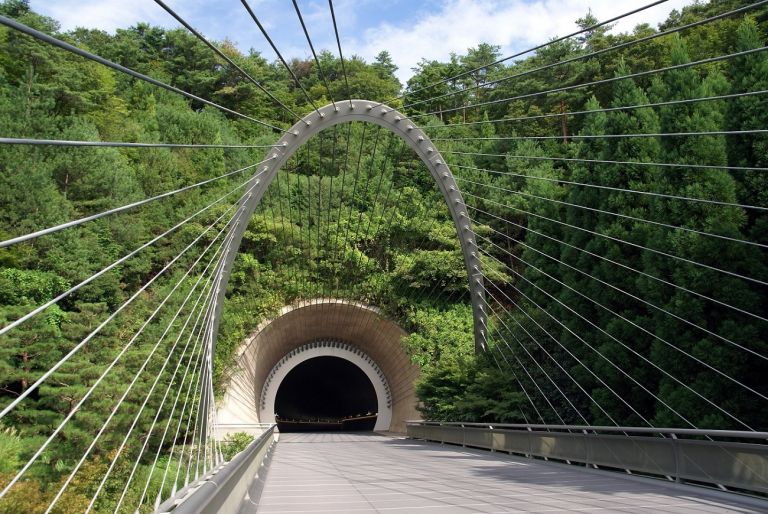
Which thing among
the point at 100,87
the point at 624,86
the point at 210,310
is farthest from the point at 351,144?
the point at 210,310

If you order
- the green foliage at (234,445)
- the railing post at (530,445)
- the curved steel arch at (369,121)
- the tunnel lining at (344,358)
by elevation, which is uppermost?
the curved steel arch at (369,121)

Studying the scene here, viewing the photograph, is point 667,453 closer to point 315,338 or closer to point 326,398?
point 315,338

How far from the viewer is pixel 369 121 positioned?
1395 cm

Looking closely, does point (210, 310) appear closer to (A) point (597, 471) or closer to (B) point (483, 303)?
(A) point (597, 471)

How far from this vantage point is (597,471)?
28.2 ft

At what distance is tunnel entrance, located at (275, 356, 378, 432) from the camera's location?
3281 cm

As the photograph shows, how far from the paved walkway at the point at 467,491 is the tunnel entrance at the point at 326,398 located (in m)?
21.8

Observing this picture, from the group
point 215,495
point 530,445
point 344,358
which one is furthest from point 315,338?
point 215,495

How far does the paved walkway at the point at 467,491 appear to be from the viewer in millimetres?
5328

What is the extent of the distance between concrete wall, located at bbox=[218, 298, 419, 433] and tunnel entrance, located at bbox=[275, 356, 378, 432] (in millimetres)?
2860

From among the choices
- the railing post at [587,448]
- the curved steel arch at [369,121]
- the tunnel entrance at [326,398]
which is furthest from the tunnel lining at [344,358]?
the railing post at [587,448]

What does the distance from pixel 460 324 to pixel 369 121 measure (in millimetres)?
10702

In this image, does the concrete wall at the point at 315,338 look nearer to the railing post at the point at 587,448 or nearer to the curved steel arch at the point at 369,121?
the curved steel arch at the point at 369,121

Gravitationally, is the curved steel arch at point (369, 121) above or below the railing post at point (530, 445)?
above
